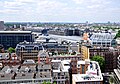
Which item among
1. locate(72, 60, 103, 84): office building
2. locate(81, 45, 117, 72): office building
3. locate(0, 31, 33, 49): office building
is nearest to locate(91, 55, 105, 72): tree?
locate(81, 45, 117, 72): office building

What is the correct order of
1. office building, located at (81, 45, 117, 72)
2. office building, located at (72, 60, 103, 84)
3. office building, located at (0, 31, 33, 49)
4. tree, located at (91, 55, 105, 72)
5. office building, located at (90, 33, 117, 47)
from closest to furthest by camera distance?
1. office building, located at (72, 60, 103, 84)
2. tree, located at (91, 55, 105, 72)
3. office building, located at (81, 45, 117, 72)
4. office building, located at (90, 33, 117, 47)
5. office building, located at (0, 31, 33, 49)

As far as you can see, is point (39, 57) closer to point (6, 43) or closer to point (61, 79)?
point (61, 79)

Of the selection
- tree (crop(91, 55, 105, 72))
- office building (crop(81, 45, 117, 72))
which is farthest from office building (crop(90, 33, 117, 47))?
tree (crop(91, 55, 105, 72))

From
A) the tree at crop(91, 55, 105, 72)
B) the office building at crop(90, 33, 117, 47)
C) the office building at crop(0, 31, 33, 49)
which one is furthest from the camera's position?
the office building at crop(0, 31, 33, 49)

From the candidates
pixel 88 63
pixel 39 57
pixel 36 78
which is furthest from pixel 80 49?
pixel 36 78

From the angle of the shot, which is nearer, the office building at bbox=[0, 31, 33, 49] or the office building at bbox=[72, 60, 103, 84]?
the office building at bbox=[72, 60, 103, 84]

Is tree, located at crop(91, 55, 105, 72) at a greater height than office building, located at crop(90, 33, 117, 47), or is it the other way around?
office building, located at crop(90, 33, 117, 47)

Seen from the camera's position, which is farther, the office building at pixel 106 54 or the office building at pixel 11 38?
the office building at pixel 11 38

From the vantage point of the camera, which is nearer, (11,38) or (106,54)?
(106,54)

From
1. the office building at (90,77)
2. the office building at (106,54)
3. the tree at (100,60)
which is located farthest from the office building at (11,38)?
the office building at (90,77)

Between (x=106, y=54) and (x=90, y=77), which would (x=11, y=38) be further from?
(x=90, y=77)

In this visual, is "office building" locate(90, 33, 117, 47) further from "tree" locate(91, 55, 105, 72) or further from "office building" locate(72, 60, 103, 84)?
"office building" locate(72, 60, 103, 84)

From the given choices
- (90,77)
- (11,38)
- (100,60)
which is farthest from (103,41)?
(90,77)

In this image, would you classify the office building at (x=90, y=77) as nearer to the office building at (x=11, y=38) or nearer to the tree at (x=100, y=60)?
the tree at (x=100, y=60)
